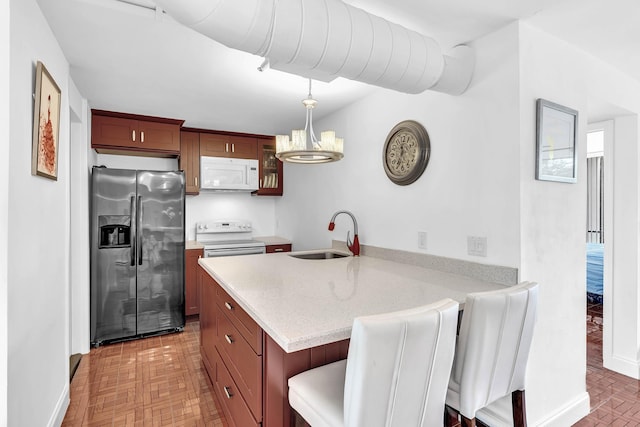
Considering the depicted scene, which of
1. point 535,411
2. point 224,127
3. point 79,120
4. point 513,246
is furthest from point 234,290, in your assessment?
point 224,127

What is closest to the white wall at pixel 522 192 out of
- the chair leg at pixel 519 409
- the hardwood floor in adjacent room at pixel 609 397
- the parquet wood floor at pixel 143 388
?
the hardwood floor in adjacent room at pixel 609 397

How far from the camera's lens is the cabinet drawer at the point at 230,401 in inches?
60.6

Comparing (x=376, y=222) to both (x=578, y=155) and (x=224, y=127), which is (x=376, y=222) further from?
(x=224, y=127)

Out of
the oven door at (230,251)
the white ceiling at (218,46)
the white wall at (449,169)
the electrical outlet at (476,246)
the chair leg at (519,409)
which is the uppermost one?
the white ceiling at (218,46)

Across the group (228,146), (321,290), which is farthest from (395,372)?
(228,146)

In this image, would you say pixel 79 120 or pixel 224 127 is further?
pixel 224 127

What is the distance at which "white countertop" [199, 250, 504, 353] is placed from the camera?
1.18 metres

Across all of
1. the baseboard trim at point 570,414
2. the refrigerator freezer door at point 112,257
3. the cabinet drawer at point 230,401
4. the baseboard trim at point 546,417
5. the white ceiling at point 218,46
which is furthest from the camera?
the refrigerator freezer door at point 112,257

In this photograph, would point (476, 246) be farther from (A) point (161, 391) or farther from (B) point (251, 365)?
(A) point (161, 391)

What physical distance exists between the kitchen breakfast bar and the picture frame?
2.34 ft

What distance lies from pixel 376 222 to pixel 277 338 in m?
1.82

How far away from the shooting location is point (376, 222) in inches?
110

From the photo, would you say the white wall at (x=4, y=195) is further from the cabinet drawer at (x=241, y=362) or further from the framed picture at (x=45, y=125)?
the cabinet drawer at (x=241, y=362)

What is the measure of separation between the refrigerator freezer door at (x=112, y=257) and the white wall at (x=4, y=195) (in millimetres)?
2013
